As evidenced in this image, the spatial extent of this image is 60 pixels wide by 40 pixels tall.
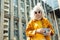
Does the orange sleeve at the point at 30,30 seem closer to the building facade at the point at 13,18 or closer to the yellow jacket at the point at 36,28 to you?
the yellow jacket at the point at 36,28

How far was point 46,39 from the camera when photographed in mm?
1124

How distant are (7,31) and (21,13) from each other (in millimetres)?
987

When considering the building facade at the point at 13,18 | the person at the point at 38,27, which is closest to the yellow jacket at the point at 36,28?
the person at the point at 38,27

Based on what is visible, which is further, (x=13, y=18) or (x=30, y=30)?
(x=13, y=18)

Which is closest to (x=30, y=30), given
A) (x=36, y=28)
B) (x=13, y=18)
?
(x=36, y=28)

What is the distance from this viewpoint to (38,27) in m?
1.14

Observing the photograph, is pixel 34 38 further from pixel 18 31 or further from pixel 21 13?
pixel 21 13

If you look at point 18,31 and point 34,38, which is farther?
point 18,31

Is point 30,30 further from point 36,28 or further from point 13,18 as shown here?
point 13,18

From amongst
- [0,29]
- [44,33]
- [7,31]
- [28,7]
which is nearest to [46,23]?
[44,33]

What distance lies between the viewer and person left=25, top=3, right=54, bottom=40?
1113 millimetres

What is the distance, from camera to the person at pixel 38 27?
1113 mm

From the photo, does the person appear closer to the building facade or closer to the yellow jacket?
the yellow jacket

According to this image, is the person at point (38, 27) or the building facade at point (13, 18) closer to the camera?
the person at point (38, 27)
